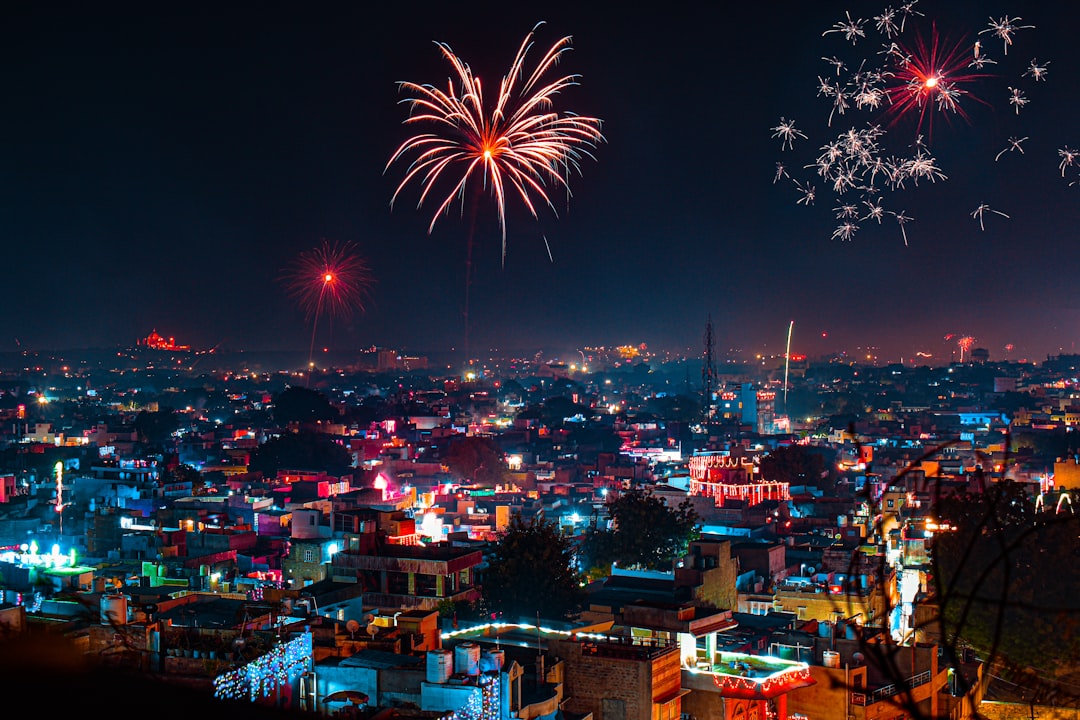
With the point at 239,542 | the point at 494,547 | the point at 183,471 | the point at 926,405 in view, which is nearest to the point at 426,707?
the point at 494,547

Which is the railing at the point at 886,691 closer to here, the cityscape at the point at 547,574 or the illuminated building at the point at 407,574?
the cityscape at the point at 547,574

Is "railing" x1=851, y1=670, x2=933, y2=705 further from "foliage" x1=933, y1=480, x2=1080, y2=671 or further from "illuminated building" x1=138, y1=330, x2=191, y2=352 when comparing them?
"illuminated building" x1=138, y1=330, x2=191, y2=352

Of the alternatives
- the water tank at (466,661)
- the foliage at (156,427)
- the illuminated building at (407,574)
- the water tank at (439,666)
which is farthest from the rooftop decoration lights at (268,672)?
the foliage at (156,427)

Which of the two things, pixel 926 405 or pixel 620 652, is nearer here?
pixel 620 652

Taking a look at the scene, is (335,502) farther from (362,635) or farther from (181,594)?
(362,635)

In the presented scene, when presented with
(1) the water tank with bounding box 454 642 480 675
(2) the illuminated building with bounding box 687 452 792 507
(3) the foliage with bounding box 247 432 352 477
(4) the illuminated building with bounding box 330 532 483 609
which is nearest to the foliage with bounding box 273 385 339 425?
(3) the foliage with bounding box 247 432 352 477

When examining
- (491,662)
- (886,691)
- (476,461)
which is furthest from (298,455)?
(491,662)

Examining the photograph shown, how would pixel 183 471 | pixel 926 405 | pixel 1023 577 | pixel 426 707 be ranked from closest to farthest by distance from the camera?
pixel 426 707, pixel 1023 577, pixel 183 471, pixel 926 405
